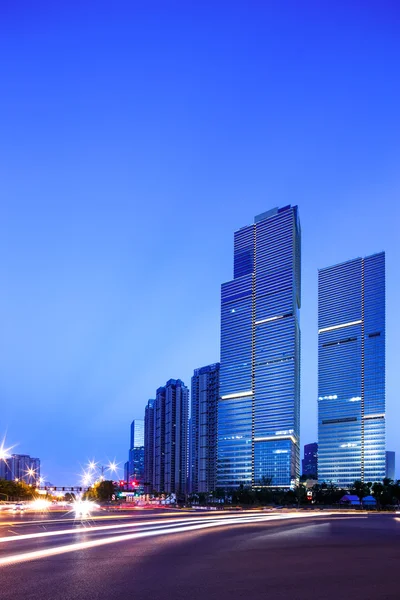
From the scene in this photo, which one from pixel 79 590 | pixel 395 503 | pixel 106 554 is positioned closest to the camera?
pixel 79 590

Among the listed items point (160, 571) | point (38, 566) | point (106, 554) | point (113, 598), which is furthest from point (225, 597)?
point (106, 554)

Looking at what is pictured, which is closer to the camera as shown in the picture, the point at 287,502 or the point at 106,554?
the point at 106,554

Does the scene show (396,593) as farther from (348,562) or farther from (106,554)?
(106,554)

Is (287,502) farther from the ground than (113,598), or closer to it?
closer to it

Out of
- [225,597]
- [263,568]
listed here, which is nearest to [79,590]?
[225,597]

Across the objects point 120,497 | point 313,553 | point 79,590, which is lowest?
point 120,497

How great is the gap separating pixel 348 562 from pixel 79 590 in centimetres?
875

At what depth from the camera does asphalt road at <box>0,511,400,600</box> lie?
1266 cm

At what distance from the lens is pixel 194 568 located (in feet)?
54.2

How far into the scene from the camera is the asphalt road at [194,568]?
12.7 m

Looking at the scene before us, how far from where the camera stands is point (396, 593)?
1263cm

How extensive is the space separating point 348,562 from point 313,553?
2825 mm

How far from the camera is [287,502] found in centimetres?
14212

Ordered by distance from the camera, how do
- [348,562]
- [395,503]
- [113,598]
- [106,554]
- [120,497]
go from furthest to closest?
[120,497] → [395,503] → [106,554] → [348,562] → [113,598]
